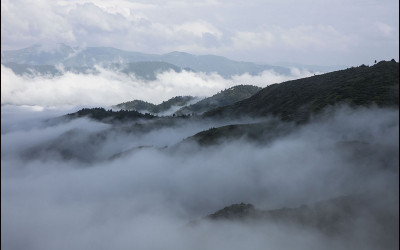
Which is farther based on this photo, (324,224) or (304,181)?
(304,181)

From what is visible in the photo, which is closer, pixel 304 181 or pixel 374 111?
pixel 374 111

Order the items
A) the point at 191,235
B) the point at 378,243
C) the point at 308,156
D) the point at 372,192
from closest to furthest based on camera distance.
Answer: the point at 378,243, the point at 372,192, the point at 191,235, the point at 308,156

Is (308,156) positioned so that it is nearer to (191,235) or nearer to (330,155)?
(330,155)

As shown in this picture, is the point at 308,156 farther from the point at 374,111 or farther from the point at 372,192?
the point at 372,192

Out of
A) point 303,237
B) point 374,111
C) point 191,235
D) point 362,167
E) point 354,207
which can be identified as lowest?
point 191,235

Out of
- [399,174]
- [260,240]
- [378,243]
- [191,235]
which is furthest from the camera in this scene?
[191,235]

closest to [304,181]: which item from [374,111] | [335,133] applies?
[335,133]

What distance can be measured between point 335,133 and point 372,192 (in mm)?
85665

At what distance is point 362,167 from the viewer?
13850 cm

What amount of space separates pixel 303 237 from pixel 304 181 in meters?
65.7

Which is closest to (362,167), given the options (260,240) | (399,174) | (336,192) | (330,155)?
(336,192)

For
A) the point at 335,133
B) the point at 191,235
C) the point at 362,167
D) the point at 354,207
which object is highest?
the point at 335,133

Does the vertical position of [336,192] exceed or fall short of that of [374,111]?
it falls short

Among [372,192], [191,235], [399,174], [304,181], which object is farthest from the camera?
[304,181]
